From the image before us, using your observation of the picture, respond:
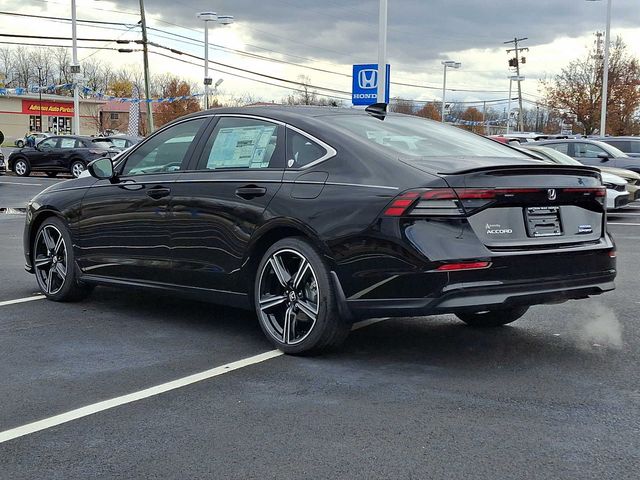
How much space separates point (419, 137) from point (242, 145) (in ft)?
4.02

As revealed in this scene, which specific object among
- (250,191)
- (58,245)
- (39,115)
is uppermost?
(39,115)

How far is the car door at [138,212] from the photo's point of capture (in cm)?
604

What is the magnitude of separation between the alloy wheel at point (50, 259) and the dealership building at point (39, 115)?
9190cm

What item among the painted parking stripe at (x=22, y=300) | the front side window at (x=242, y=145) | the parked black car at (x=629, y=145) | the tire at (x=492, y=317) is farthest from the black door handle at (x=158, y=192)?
the parked black car at (x=629, y=145)

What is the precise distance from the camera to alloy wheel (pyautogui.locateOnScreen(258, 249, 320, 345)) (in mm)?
5078

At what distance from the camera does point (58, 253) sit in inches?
277

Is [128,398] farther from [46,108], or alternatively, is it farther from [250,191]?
[46,108]

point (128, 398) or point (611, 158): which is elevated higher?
point (611, 158)

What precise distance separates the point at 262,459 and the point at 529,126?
404 ft

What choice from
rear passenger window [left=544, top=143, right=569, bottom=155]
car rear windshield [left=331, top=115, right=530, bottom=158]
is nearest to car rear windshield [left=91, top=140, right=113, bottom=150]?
rear passenger window [left=544, top=143, right=569, bottom=155]

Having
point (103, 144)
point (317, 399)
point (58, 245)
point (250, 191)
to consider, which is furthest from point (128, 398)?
point (103, 144)

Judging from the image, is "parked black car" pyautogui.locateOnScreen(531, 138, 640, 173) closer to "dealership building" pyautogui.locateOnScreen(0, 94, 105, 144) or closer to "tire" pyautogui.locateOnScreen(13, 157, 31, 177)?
"tire" pyautogui.locateOnScreen(13, 157, 31, 177)

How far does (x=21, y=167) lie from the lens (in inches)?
1161

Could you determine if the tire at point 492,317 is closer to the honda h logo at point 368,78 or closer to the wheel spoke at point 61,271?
the wheel spoke at point 61,271
